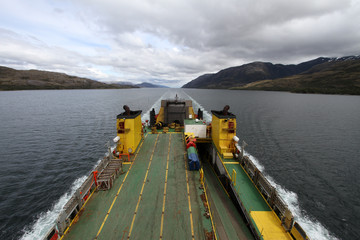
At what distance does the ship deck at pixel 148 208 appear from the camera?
9.27 metres

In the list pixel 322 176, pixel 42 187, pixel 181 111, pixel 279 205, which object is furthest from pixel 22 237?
pixel 322 176

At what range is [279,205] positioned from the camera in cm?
1065

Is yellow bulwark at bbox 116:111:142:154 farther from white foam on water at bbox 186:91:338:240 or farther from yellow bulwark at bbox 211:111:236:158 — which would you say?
white foam on water at bbox 186:91:338:240

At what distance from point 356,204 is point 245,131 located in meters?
23.9

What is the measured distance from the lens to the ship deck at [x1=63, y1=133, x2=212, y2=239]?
9.27 metres

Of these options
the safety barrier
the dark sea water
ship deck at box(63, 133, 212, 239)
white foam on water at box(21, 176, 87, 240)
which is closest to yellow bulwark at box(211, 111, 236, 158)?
ship deck at box(63, 133, 212, 239)

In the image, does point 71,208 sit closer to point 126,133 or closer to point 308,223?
point 126,133

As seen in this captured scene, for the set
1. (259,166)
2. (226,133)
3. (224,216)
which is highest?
(226,133)

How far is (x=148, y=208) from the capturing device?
432 inches

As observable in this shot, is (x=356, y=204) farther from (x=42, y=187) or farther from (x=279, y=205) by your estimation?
→ (x=42, y=187)

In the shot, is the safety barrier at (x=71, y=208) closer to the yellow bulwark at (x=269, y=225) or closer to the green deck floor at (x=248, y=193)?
the yellow bulwark at (x=269, y=225)

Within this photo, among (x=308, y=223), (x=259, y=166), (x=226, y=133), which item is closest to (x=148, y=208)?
(x=226, y=133)

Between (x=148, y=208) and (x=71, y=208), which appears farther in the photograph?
(x=148, y=208)

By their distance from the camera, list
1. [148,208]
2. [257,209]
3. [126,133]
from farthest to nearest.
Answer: [126,133], [257,209], [148,208]
